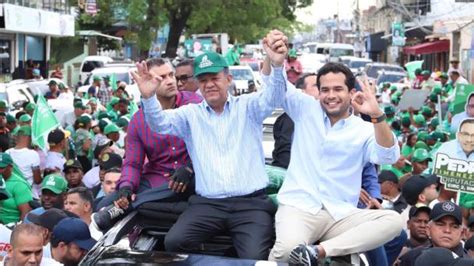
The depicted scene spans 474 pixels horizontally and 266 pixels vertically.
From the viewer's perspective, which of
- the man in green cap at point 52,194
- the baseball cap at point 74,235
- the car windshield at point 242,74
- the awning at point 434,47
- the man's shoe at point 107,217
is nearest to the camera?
the man's shoe at point 107,217

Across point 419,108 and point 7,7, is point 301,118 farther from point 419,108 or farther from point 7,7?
point 7,7

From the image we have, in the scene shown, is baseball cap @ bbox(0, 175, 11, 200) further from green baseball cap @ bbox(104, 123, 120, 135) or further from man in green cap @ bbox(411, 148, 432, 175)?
man in green cap @ bbox(411, 148, 432, 175)

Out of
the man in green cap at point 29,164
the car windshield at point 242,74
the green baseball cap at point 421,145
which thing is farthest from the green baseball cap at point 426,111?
the car windshield at point 242,74

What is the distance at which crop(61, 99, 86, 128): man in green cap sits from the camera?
1744 centimetres

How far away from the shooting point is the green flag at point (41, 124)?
41.5 ft

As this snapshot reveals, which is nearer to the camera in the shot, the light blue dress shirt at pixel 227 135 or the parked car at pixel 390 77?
the light blue dress shirt at pixel 227 135

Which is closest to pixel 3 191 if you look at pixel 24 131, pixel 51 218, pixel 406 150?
pixel 51 218

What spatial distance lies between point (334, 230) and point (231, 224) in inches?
25.0

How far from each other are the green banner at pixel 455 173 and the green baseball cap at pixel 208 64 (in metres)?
3.82

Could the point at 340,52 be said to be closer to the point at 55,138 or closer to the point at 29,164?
the point at 55,138

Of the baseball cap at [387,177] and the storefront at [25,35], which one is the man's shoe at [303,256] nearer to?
the baseball cap at [387,177]

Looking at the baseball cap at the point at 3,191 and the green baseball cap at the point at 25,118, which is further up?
the green baseball cap at the point at 25,118

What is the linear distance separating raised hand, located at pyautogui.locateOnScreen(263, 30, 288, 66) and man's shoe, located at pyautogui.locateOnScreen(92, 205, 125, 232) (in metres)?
1.31

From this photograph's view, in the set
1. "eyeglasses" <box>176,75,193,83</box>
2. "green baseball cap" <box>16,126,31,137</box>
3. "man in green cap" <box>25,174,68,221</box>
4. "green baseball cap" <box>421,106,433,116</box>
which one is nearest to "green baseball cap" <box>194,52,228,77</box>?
"man in green cap" <box>25,174,68,221</box>
